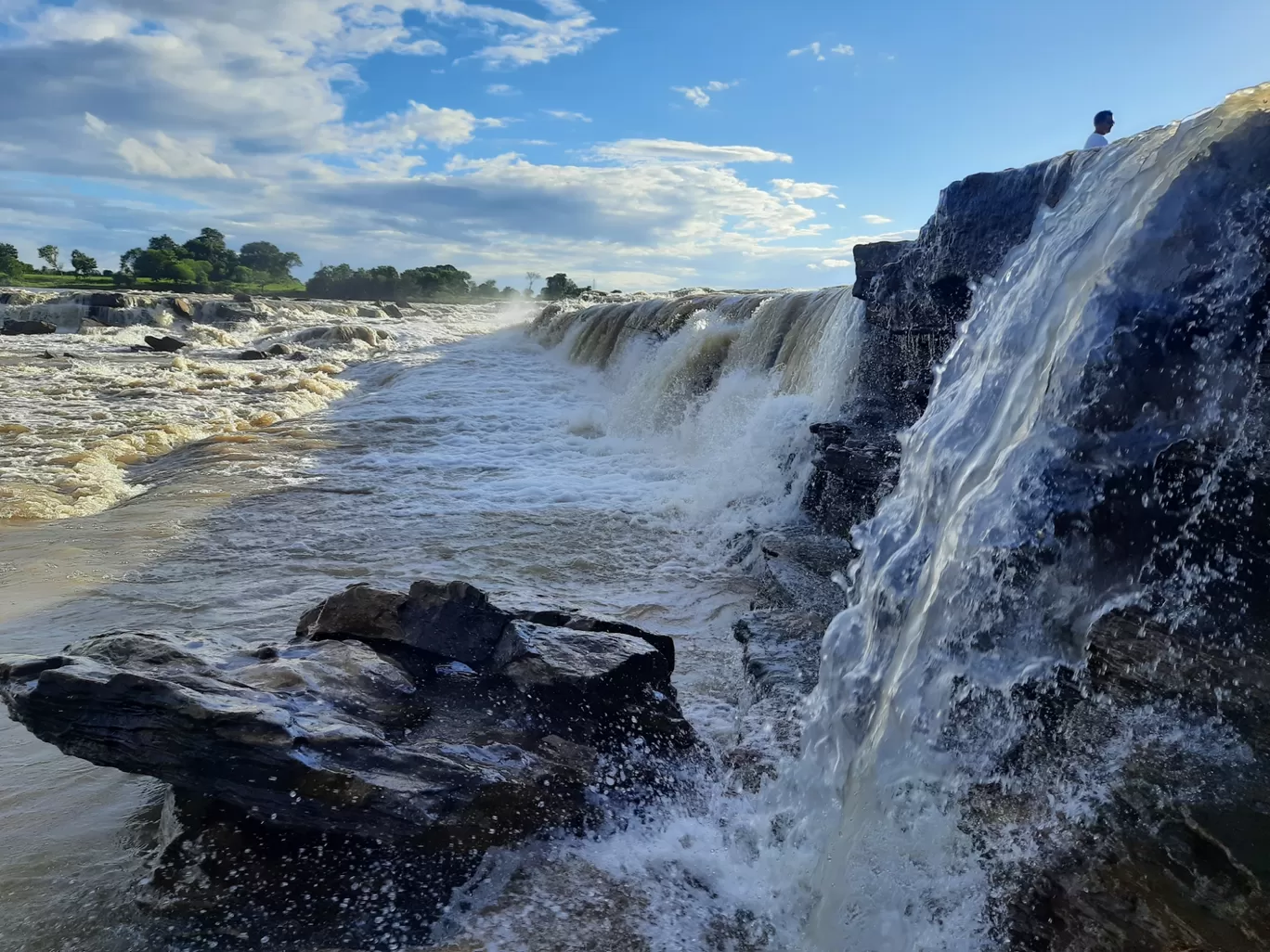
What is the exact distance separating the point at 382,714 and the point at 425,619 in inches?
26.1

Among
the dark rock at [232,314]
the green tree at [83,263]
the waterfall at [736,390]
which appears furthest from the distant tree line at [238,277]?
the waterfall at [736,390]

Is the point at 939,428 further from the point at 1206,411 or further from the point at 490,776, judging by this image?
the point at 490,776

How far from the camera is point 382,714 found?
10.9 feet

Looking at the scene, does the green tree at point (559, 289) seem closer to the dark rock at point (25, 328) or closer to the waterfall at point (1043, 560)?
the dark rock at point (25, 328)

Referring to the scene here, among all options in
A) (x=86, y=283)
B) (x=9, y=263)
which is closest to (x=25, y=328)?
(x=86, y=283)

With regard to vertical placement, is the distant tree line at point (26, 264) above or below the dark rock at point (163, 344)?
above

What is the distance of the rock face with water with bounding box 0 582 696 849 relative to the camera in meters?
2.82

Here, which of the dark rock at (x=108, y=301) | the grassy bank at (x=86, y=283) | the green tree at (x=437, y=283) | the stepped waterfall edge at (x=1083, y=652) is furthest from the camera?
the green tree at (x=437, y=283)

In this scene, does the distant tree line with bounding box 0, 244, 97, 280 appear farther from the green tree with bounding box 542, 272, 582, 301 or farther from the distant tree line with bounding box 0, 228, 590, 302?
the green tree with bounding box 542, 272, 582, 301

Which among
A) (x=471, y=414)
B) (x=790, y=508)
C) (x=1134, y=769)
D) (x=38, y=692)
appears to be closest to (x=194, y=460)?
(x=471, y=414)

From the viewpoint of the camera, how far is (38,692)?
2799 millimetres

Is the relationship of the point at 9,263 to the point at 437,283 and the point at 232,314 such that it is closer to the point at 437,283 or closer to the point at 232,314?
the point at 437,283

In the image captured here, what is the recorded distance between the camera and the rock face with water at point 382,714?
282 cm

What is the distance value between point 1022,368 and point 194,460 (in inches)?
365
